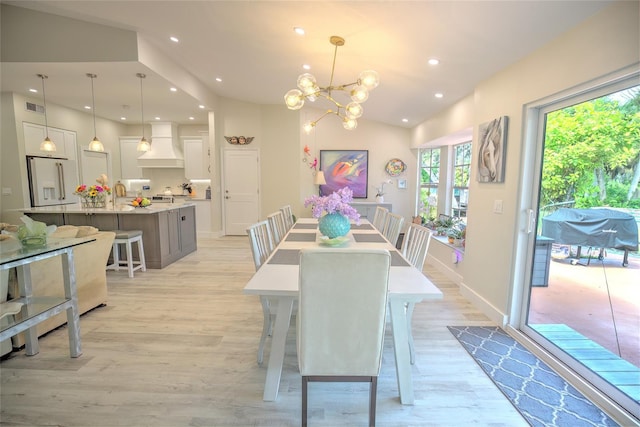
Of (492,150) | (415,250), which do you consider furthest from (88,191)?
(492,150)

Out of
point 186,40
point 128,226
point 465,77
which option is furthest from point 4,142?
point 465,77

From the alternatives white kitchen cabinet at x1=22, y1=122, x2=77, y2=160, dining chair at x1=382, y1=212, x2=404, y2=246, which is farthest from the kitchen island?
dining chair at x1=382, y1=212, x2=404, y2=246

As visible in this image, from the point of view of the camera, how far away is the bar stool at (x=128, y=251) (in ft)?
12.9

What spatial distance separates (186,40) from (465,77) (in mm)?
3381

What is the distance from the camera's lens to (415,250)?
2.37 meters

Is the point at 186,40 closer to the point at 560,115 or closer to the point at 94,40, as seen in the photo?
the point at 94,40

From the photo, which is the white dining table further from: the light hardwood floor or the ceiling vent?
the ceiling vent

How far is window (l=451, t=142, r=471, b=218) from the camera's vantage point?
4574mm

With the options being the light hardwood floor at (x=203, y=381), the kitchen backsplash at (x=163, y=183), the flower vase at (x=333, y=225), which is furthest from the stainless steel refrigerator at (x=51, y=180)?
the flower vase at (x=333, y=225)

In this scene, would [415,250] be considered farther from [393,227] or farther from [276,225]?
[276,225]

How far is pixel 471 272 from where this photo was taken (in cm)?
323

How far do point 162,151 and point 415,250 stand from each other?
6593 mm

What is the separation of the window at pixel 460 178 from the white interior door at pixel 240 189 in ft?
13.3

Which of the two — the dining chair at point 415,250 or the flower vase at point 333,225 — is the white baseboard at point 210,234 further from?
the dining chair at point 415,250
